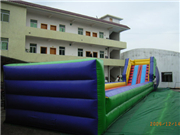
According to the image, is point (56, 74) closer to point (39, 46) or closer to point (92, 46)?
point (39, 46)

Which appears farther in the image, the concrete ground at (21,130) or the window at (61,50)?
the window at (61,50)

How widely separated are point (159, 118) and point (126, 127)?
1052 millimetres

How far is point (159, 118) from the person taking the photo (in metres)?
3.79

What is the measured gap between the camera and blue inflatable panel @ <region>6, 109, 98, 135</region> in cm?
289

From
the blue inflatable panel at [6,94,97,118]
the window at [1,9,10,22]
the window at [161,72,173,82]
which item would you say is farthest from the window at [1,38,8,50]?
the window at [161,72,173,82]

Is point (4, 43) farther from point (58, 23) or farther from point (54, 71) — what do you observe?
point (54, 71)

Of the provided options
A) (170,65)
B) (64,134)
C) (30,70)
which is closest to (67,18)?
(170,65)

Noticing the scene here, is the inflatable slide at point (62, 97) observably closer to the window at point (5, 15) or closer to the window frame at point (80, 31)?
the window at point (5, 15)

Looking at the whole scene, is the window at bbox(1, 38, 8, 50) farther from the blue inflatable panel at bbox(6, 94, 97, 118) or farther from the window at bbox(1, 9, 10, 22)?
the blue inflatable panel at bbox(6, 94, 97, 118)

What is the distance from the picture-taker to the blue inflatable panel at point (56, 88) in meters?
2.94

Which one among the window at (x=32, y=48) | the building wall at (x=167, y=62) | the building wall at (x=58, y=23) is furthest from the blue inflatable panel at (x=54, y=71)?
the building wall at (x=167, y=62)

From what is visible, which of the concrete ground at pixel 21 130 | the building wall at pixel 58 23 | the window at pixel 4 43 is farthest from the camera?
the building wall at pixel 58 23

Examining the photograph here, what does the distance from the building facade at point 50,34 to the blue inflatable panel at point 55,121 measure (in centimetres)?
1067

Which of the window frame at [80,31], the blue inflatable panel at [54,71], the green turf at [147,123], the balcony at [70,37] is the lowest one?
the green turf at [147,123]
